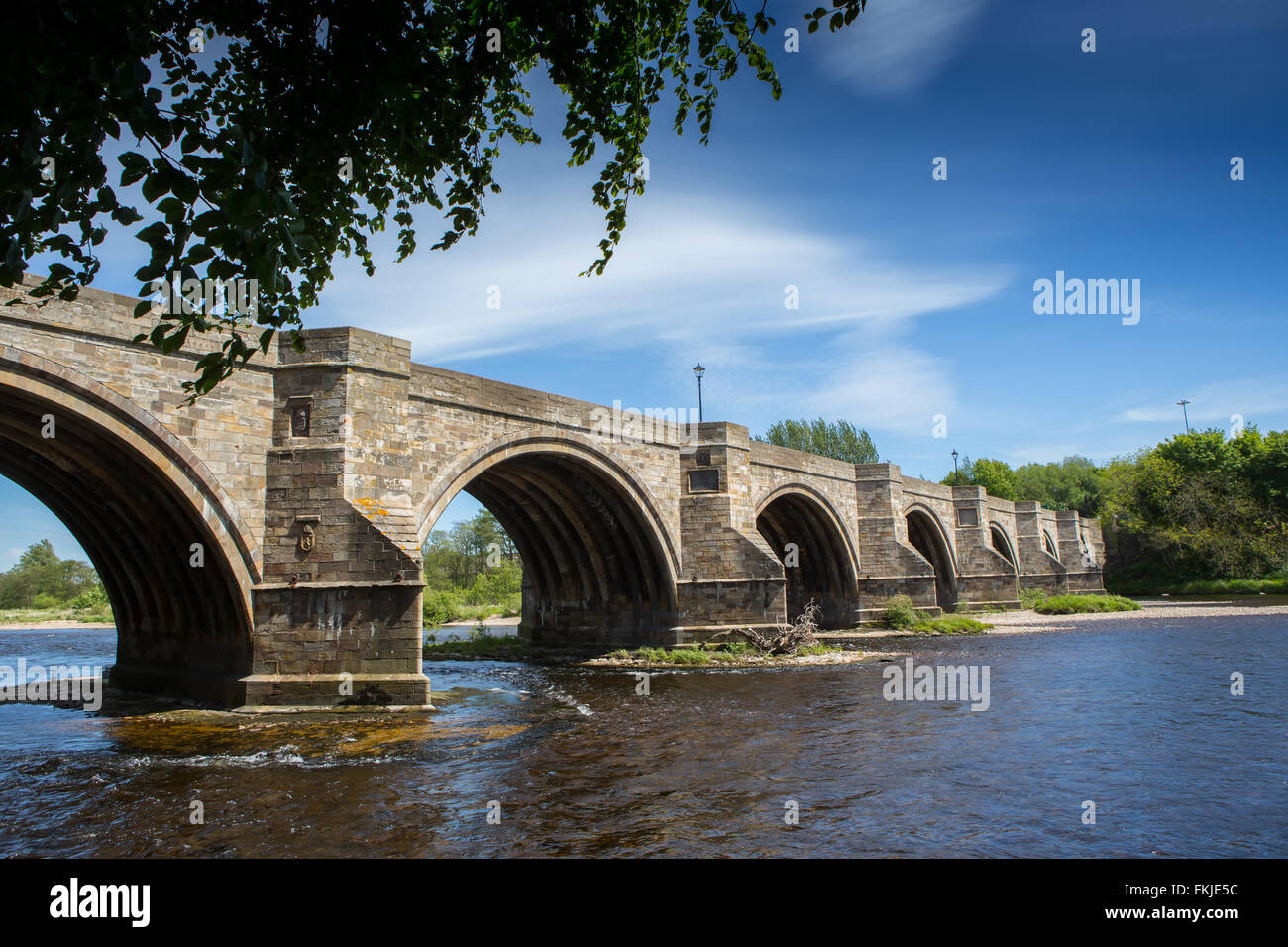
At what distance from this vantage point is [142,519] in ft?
49.2

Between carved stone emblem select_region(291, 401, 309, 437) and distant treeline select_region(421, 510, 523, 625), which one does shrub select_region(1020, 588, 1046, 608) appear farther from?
carved stone emblem select_region(291, 401, 309, 437)

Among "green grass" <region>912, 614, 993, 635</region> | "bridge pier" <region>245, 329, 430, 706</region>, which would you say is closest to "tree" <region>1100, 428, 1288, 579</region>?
"green grass" <region>912, 614, 993, 635</region>

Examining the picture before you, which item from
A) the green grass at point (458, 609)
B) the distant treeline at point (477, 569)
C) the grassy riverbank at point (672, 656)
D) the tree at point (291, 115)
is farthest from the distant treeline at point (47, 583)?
the tree at point (291, 115)

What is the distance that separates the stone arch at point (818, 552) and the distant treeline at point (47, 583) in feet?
252

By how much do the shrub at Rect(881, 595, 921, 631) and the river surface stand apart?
50.9 ft

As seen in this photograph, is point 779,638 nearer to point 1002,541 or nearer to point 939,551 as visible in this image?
point 939,551

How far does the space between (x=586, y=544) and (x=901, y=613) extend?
14.8 metres

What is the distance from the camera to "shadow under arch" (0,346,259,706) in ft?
41.9

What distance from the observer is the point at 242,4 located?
5.49 meters

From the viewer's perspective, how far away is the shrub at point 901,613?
32.8 m

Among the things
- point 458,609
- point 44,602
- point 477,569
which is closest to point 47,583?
point 44,602
